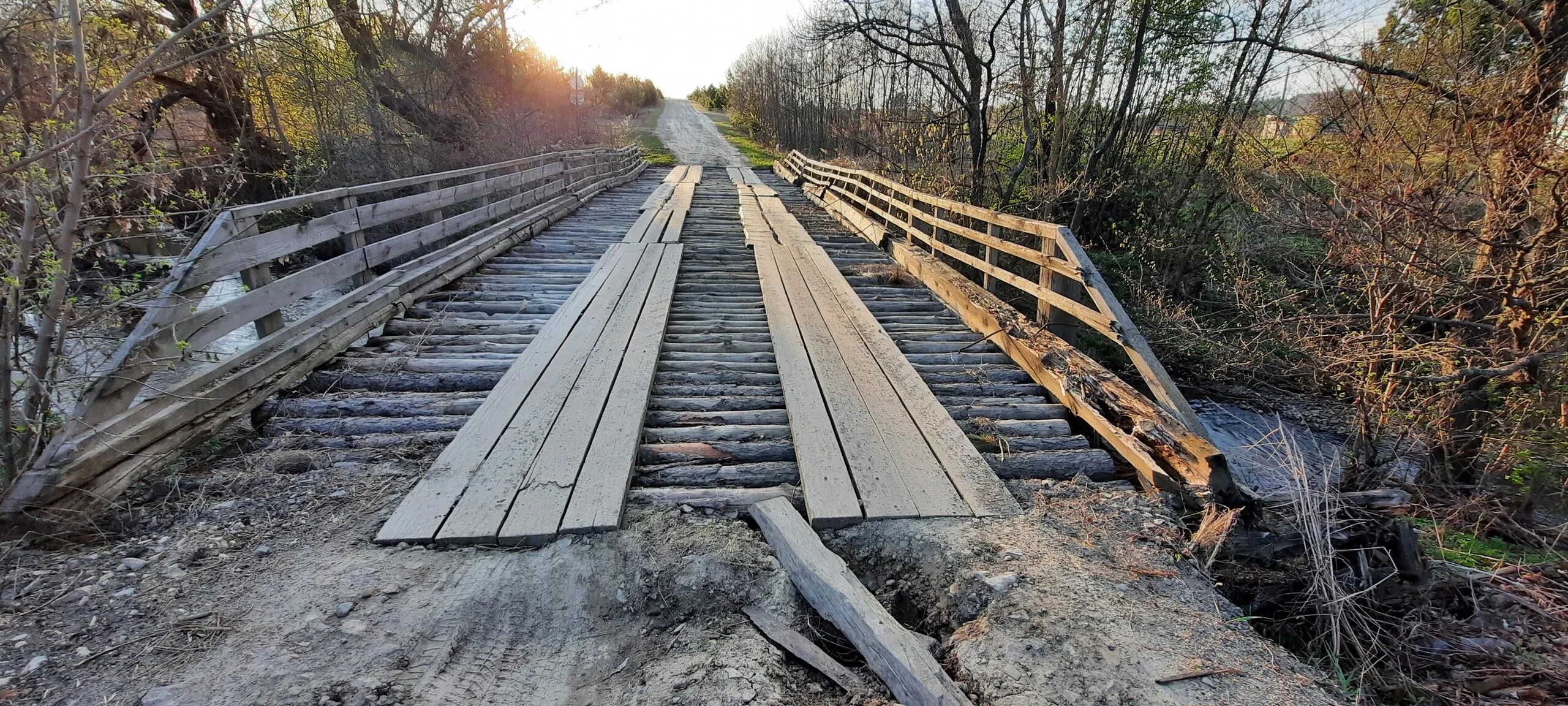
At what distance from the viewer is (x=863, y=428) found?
352 cm

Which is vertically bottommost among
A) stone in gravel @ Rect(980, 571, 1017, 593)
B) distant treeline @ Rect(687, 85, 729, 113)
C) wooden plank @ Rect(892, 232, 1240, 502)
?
stone in gravel @ Rect(980, 571, 1017, 593)

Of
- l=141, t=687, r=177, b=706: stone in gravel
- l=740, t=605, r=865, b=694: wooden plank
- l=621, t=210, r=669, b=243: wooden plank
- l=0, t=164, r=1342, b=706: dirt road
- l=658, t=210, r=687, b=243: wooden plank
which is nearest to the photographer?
l=141, t=687, r=177, b=706: stone in gravel

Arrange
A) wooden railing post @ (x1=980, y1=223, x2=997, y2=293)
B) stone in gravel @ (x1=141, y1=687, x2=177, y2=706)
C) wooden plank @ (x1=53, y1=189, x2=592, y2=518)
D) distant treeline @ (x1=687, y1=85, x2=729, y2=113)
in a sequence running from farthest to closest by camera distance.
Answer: distant treeline @ (x1=687, y1=85, x2=729, y2=113)
wooden railing post @ (x1=980, y1=223, x2=997, y2=293)
wooden plank @ (x1=53, y1=189, x2=592, y2=518)
stone in gravel @ (x1=141, y1=687, x2=177, y2=706)

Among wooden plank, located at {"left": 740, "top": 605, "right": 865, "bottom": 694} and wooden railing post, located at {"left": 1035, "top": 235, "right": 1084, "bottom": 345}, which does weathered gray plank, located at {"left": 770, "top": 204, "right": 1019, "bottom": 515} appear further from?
wooden railing post, located at {"left": 1035, "top": 235, "right": 1084, "bottom": 345}

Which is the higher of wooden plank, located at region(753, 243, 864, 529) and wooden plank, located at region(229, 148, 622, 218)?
wooden plank, located at region(229, 148, 622, 218)

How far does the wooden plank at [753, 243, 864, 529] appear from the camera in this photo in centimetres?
275

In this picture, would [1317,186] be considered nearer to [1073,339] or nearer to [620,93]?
[1073,339]

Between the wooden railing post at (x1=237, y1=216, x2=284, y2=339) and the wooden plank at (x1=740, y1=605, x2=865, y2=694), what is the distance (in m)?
3.53

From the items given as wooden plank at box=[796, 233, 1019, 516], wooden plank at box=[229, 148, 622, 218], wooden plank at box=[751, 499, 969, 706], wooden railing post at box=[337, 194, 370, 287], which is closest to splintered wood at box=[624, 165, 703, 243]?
wooden plank at box=[229, 148, 622, 218]

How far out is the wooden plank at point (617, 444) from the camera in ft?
8.67

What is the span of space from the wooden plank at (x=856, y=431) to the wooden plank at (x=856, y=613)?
38cm

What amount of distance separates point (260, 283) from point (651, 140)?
3760 centimetres

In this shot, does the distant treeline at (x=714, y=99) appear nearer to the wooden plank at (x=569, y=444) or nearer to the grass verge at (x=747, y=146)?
the grass verge at (x=747, y=146)

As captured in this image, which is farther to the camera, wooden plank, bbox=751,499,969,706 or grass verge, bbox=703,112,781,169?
grass verge, bbox=703,112,781,169
